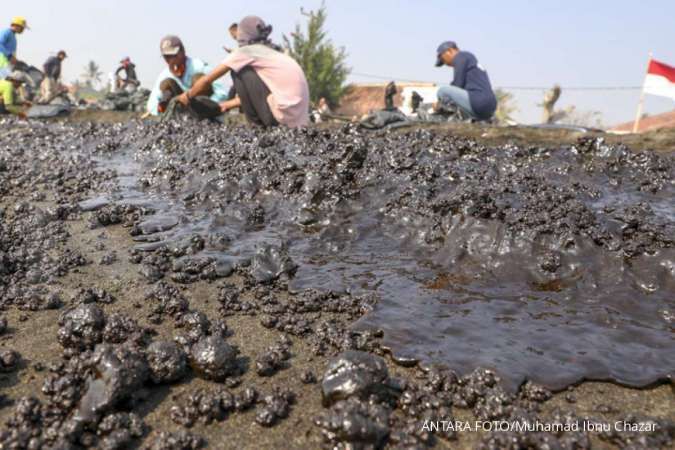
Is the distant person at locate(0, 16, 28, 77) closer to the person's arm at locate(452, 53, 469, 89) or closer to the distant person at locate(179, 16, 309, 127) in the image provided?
the distant person at locate(179, 16, 309, 127)

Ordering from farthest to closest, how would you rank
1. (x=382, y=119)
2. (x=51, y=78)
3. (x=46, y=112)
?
(x=51, y=78) < (x=46, y=112) < (x=382, y=119)

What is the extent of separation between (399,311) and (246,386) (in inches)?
33.3

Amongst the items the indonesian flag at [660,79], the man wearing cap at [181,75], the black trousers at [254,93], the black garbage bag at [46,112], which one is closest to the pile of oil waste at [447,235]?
the black trousers at [254,93]

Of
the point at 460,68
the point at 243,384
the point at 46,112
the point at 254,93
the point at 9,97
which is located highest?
the point at 460,68

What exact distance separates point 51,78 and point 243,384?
16128 millimetres

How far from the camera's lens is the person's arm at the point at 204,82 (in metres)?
6.36

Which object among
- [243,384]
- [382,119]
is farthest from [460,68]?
[243,384]

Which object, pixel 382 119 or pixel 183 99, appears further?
pixel 382 119

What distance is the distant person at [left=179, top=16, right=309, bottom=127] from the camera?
623 centimetres

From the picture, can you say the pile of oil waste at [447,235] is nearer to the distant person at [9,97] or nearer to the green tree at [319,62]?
the distant person at [9,97]

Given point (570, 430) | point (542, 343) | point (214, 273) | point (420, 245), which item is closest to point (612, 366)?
point (542, 343)

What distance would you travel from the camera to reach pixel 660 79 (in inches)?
398

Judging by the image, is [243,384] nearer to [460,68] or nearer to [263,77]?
[263,77]

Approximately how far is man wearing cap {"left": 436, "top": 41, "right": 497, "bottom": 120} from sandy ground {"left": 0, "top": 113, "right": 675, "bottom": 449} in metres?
6.21
